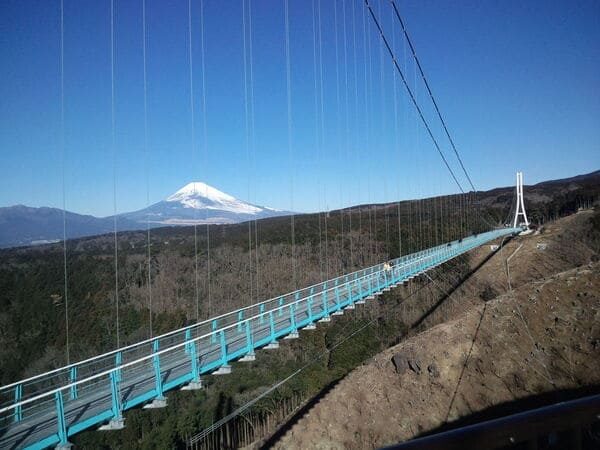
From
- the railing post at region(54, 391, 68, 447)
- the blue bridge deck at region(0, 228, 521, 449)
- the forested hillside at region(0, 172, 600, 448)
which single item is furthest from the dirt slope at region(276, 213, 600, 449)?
the railing post at region(54, 391, 68, 447)

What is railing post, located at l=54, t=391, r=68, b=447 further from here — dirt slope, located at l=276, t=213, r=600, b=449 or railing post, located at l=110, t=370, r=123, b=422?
dirt slope, located at l=276, t=213, r=600, b=449

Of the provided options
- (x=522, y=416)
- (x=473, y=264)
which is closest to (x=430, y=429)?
(x=522, y=416)

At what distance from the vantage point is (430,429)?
19.6m

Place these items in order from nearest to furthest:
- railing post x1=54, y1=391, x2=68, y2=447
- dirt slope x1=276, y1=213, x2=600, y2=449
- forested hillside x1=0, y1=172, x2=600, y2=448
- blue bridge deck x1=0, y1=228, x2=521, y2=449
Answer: railing post x1=54, y1=391, x2=68, y2=447
blue bridge deck x1=0, y1=228, x2=521, y2=449
forested hillside x1=0, y1=172, x2=600, y2=448
dirt slope x1=276, y1=213, x2=600, y2=449

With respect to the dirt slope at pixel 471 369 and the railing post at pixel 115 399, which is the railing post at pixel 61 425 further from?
the dirt slope at pixel 471 369

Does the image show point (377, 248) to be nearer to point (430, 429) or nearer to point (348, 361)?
point (348, 361)

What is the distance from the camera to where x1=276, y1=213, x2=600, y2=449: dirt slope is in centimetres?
1955

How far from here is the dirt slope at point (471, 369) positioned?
19.5 m

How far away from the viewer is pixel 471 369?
21.1 m

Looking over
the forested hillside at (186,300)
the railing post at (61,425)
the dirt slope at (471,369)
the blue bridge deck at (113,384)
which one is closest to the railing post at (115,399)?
the blue bridge deck at (113,384)

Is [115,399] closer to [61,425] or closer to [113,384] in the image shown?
[113,384]

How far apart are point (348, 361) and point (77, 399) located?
22249 mm

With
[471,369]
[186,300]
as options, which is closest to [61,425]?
[471,369]

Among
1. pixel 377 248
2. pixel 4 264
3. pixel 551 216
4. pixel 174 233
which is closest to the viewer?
pixel 4 264
